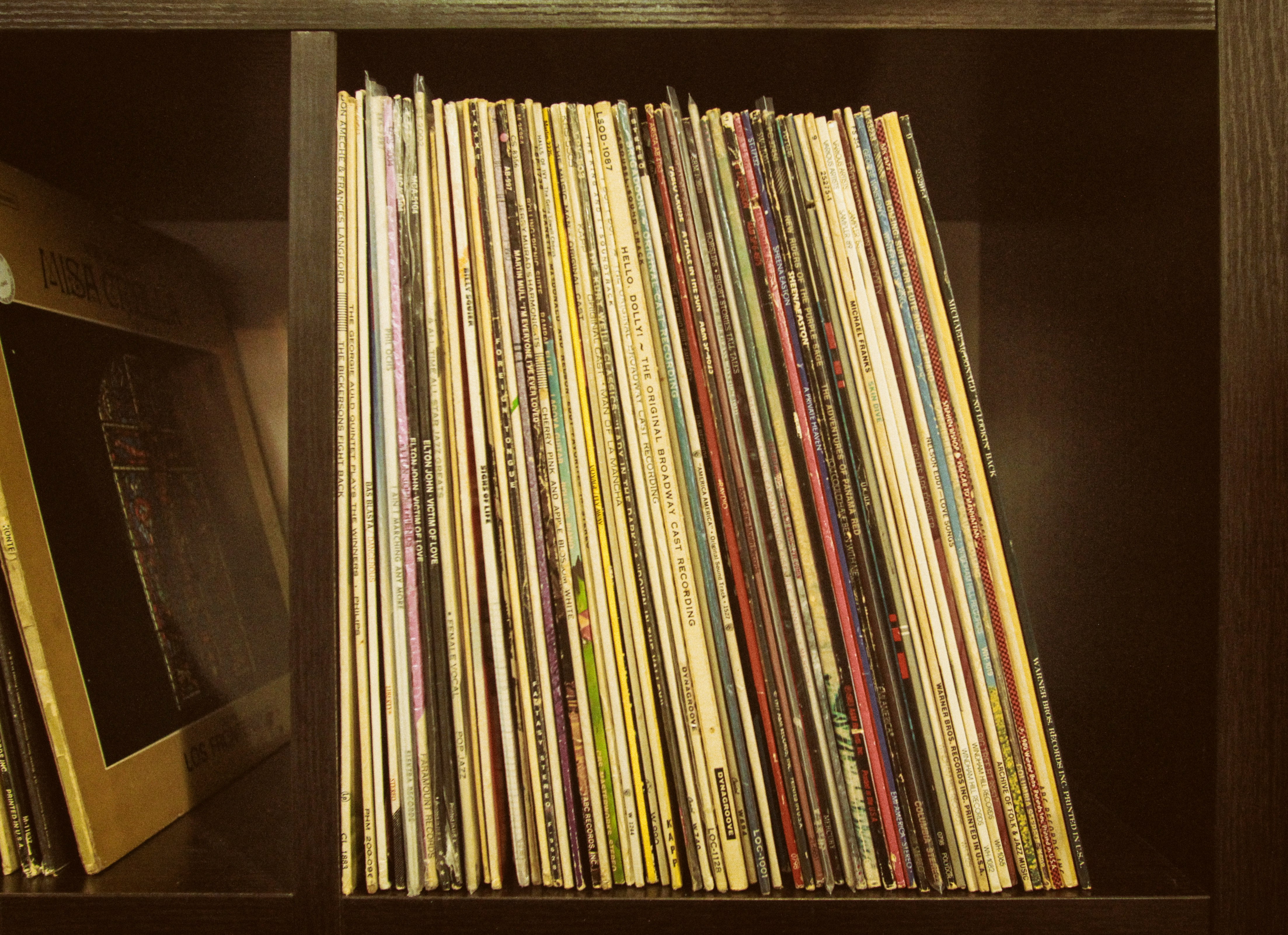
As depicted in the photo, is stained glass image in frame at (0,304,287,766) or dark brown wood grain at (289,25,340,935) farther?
stained glass image in frame at (0,304,287,766)

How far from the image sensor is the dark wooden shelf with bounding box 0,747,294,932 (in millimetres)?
549

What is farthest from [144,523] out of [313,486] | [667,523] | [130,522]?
[667,523]

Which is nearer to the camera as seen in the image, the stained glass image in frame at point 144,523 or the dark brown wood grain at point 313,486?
the dark brown wood grain at point 313,486

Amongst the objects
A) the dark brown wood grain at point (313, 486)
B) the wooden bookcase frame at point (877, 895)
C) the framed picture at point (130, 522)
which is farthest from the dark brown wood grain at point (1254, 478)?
the framed picture at point (130, 522)

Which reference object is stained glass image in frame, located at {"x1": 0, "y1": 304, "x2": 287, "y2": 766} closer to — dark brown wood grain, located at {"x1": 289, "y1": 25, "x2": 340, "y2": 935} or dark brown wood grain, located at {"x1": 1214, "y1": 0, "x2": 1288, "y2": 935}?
dark brown wood grain, located at {"x1": 289, "y1": 25, "x2": 340, "y2": 935}

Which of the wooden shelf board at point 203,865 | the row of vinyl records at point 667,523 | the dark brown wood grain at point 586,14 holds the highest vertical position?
the dark brown wood grain at point 586,14

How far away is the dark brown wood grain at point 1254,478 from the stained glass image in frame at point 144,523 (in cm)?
83

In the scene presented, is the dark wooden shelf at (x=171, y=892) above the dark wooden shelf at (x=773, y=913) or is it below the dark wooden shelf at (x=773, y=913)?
above

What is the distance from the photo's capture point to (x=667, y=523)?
0.58 metres

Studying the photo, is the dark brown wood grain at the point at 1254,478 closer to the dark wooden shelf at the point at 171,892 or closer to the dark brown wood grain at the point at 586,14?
the dark brown wood grain at the point at 586,14

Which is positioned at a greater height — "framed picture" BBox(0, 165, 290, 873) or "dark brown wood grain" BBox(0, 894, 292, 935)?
"framed picture" BBox(0, 165, 290, 873)

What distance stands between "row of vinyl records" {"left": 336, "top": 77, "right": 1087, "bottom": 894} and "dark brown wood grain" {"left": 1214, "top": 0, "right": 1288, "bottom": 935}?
111 millimetres

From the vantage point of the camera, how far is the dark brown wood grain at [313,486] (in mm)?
543

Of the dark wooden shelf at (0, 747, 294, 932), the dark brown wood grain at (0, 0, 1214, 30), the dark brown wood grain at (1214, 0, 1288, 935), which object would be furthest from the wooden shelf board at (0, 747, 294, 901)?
the dark brown wood grain at (1214, 0, 1288, 935)
